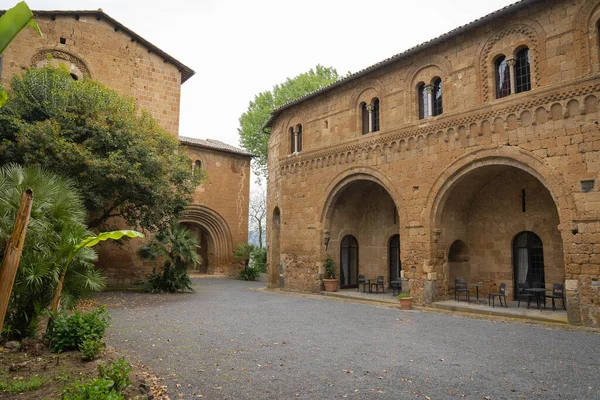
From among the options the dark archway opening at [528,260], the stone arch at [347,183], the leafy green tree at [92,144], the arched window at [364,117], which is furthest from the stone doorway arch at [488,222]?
the leafy green tree at [92,144]

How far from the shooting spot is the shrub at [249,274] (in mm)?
24875

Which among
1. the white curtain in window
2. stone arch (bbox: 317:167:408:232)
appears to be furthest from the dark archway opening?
stone arch (bbox: 317:167:408:232)

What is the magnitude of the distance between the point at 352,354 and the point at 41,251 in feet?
18.5

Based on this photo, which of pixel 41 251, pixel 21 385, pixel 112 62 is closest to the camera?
pixel 21 385

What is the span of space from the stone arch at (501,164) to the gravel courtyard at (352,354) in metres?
2.97

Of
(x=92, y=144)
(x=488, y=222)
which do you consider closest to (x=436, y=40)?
(x=488, y=222)

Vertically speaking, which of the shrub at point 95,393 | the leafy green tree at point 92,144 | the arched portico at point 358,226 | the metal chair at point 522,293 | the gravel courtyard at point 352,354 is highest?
the leafy green tree at point 92,144

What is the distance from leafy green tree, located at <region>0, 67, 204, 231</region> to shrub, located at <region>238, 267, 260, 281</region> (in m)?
9.98

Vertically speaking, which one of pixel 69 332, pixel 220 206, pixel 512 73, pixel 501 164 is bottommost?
pixel 69 332

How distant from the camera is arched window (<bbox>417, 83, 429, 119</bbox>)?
13883 mm

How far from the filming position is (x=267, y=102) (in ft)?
104

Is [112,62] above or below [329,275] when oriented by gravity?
above

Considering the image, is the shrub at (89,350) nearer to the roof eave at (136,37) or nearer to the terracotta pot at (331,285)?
the terracotta pot at (331,285)

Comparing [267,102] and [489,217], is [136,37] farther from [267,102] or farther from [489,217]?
[489,217]
